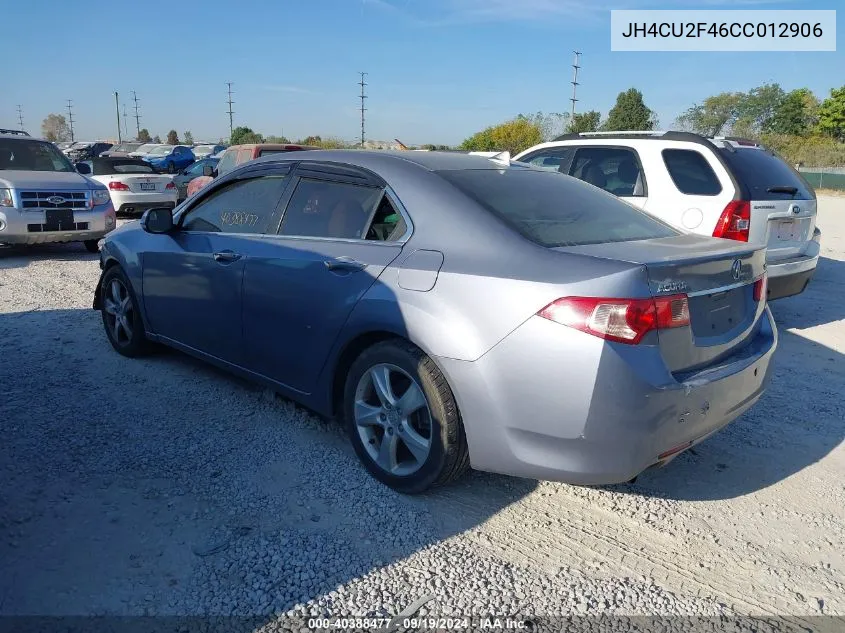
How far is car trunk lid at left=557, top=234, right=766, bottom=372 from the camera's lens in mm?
2768

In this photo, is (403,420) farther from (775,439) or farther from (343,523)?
(775,439)

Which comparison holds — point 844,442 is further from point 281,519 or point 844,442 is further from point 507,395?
point 281,519

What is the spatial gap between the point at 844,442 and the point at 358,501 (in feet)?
9.65

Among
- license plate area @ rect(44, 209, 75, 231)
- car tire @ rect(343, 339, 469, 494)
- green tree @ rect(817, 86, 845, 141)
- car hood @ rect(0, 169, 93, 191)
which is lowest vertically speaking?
car tire @ rect(343, 339, 469, 494)

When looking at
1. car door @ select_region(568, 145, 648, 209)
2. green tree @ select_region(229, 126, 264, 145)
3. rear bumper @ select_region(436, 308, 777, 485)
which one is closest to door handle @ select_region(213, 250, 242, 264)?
rear bumper @ select_region(436, 308, 777, 485)

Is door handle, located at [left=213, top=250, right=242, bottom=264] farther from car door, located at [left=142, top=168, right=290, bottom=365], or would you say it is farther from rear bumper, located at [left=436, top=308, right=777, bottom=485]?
rear bumper, located at [left=436, top=308, right=777, bottom=485]

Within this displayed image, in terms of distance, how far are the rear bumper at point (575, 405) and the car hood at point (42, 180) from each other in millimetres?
8794

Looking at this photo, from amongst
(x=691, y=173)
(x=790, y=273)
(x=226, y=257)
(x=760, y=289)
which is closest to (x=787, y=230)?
(x=790, y=273)

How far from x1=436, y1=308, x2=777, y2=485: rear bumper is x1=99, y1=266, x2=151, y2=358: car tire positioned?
3.09 metres

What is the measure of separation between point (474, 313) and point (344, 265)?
0.90 m

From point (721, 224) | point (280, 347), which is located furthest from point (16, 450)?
point (721, 224)

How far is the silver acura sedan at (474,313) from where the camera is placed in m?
2.69

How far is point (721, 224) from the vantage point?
596cm

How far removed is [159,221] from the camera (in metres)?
4.61
